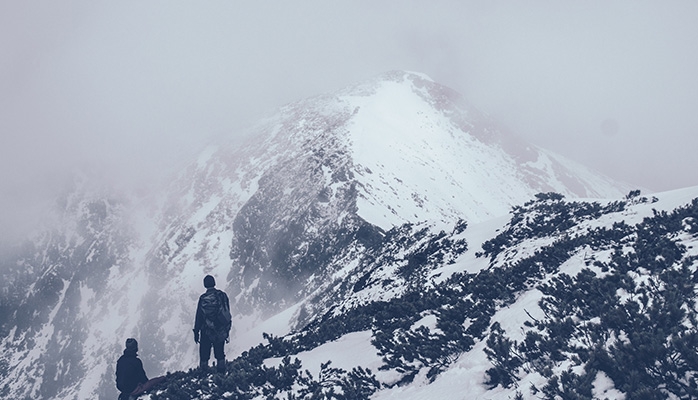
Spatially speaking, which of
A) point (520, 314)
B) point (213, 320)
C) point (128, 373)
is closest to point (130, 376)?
point (128, 373)

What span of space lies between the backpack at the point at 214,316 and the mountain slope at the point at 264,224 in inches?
742

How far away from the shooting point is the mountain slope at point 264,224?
68438 mm

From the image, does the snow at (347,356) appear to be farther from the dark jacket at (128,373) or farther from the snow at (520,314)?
the dark jacket at (128,373)

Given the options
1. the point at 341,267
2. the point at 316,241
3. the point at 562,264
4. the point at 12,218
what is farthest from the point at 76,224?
the point at 562,264

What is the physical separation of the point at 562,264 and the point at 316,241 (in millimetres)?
58282

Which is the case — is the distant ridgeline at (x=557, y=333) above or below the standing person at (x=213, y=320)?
below

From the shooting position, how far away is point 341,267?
57.1 m

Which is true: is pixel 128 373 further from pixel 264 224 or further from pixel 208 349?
pixel 264 224

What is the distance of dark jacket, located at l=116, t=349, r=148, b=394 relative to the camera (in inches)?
454

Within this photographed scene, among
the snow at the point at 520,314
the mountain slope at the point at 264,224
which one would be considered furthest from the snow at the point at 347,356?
the mountain slope at the point at 264,224

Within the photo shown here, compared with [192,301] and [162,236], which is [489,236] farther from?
[162,236]

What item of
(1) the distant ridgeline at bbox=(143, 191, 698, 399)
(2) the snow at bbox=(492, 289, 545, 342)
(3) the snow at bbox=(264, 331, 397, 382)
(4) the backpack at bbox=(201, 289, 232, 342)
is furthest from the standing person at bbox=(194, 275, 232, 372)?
(2) the snow at bbox=(492, 289, 545, 342)

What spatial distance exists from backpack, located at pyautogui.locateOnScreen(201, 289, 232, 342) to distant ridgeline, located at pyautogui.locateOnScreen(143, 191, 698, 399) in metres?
1.02

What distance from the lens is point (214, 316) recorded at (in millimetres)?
12320
